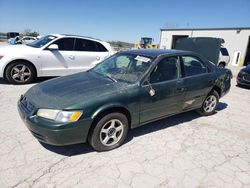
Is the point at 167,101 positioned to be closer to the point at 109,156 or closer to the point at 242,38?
the point at 109,156

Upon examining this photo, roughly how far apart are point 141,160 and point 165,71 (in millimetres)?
1587

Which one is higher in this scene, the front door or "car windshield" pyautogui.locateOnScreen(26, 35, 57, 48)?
"car windshield" pyautogui.locateOnScreen(26, 35, 57, 48)

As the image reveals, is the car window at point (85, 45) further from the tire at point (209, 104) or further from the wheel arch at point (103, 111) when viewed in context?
the wheel arch at point (103, 111)

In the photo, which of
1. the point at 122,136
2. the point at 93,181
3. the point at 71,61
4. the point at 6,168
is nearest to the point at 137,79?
the point at 122,136

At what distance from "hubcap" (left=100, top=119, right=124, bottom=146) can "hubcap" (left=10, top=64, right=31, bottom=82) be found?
4.37m

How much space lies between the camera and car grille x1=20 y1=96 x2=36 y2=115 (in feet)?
9.66

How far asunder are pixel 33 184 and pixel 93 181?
0.68 meters

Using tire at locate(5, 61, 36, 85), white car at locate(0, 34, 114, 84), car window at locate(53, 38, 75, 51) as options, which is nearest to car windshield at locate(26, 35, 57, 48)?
white car at locate(0, 34, 114, 84)

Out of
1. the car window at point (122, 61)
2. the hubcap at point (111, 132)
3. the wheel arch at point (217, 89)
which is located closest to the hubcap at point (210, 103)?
the wheel arch at point (217, 89)

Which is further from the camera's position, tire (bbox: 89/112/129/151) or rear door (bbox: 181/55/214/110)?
rear door (bbox: 181/55/214/110)

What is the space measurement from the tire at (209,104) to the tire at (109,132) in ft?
7.43

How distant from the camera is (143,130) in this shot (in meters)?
3.99

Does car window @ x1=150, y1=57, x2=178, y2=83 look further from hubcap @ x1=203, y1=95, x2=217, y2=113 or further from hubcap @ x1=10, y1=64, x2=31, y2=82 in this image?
hubcap @ x1=10, y1=64, x2=31, y2=82

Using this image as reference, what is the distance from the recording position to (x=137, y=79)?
3434mm
